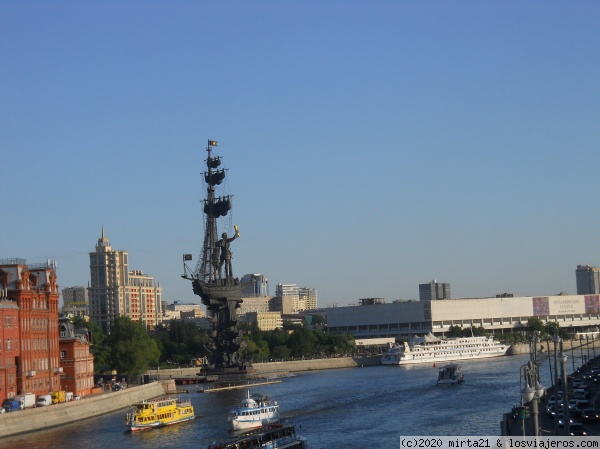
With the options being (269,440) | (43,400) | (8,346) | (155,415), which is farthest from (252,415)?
(8,346)

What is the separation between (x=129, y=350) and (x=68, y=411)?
34787 millimetres

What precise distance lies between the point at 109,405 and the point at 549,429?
40.6 meters

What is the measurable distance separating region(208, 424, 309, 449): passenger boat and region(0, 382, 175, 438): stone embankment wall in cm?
1555

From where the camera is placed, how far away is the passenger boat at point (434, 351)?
6009 inches

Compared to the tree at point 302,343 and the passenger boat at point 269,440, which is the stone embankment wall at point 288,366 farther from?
the passenger boat at point 269,440

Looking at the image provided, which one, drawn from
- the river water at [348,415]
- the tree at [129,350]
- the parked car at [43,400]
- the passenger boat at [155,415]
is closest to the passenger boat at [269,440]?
the river water at [348,415]

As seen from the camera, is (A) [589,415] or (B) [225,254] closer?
(A) [589,415]

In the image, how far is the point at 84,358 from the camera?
274 feet

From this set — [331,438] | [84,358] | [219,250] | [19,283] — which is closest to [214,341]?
[219,250]

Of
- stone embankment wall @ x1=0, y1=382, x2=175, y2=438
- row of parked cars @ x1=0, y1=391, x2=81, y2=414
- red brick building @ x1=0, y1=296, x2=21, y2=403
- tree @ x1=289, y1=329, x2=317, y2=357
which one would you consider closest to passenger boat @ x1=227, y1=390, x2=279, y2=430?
stone embankment wall @ x1=0, y1=382, x2=175, y2=438

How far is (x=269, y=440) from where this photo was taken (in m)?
52.9

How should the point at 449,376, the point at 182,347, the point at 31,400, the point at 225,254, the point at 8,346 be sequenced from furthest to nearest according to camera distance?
the point at 182,347 → the point at 225,254 → the point at 449,376 → the point at 8,346 → the point at 31,400

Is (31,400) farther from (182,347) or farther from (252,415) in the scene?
(182,347)

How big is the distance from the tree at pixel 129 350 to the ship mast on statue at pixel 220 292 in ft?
55.4
